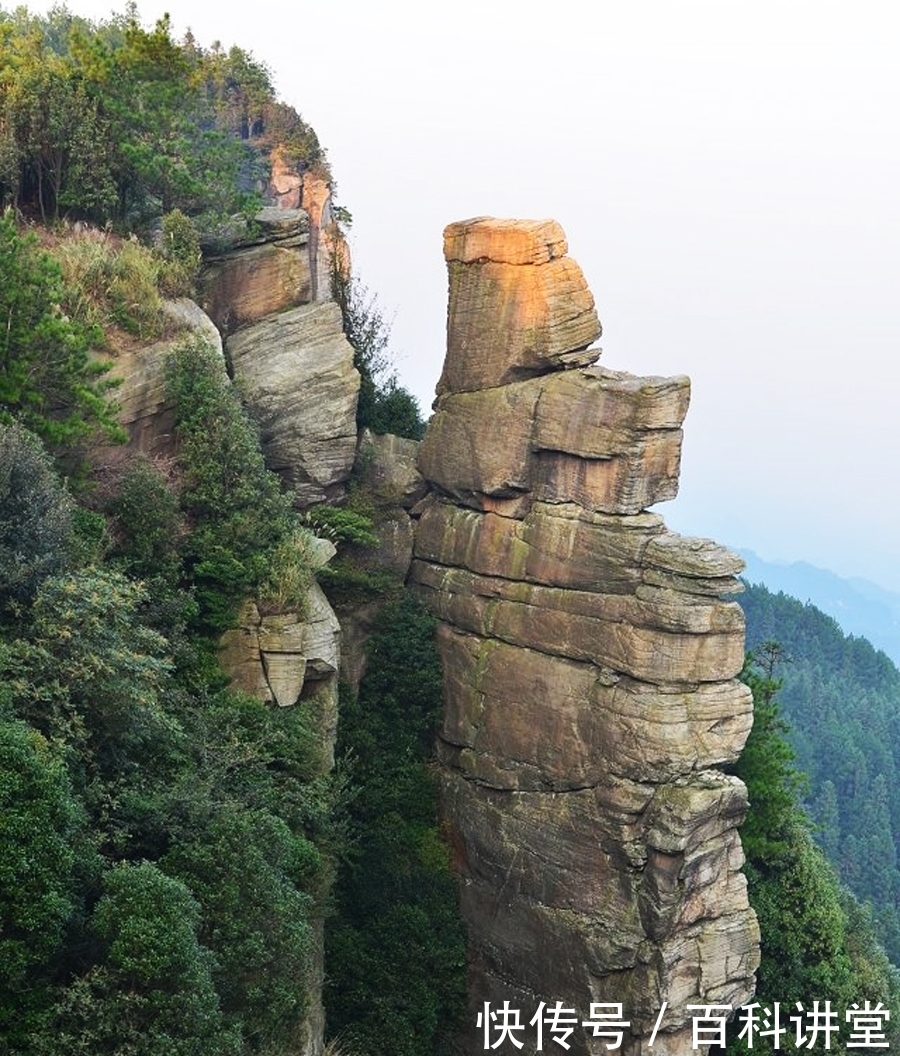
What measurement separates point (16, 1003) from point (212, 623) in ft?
25.3

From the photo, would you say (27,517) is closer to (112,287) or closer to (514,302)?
(112,287)

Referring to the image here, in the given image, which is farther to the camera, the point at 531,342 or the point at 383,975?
the point at 531,342

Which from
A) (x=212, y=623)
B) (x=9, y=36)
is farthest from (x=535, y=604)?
(x=9, y=36)

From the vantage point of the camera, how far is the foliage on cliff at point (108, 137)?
20.4m

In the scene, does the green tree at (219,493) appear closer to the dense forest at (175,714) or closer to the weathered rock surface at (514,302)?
the dense forest at (175,714)

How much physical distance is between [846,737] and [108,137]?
200ft

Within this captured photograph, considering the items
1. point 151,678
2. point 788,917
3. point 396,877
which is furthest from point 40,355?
point 788,917

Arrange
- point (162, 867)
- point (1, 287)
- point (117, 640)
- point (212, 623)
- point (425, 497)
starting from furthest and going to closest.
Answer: point (425, 497) < point (212, 623) < point (1, 287) < point (117, 640) < point (162, 867)

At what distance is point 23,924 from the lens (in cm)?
1010

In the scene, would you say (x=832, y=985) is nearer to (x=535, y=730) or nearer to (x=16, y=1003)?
(x=535, y=730)

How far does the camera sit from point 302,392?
21000 millimetres

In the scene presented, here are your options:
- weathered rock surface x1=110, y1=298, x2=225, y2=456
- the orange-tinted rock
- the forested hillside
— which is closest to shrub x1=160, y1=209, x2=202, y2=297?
weathered rock surface x1=110, y1=298, x2=225, y2=456

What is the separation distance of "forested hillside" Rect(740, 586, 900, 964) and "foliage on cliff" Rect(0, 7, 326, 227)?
110 ft

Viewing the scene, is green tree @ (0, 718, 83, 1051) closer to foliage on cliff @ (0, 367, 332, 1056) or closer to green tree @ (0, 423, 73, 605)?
foliage on cliff @ (0, 367, 332, 1056)
